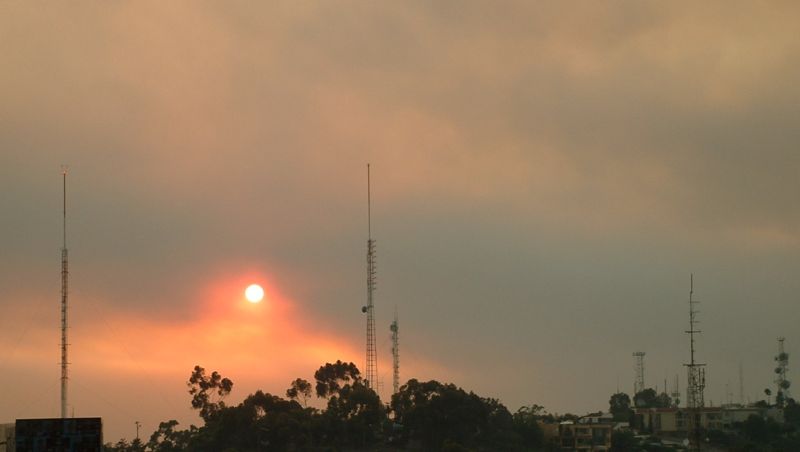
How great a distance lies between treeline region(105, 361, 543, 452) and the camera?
14200 centimetres

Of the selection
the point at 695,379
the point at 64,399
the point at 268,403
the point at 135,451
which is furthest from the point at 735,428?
the point at 64,399

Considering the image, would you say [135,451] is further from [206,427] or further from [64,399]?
[64,399]

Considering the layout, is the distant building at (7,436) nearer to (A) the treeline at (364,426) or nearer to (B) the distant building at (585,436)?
(A) the treeline at (364,426)

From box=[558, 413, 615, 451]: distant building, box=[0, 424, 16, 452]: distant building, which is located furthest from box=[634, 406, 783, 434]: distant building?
box=[0, 424, 16, 452]: distant building

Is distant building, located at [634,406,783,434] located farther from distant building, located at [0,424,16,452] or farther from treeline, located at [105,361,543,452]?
distant building, located at [0,424,16,452]

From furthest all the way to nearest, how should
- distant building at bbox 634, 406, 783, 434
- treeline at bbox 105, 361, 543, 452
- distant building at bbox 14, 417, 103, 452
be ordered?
1. distant building at bbox 634, 406, 783, 434
2. treeline at bbox 105, 361, 543, 452
3. distant building at bbox 14, 417, 103, 452

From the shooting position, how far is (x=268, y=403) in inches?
5832

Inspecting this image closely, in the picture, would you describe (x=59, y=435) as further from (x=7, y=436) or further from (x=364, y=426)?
(x=364, y=426)

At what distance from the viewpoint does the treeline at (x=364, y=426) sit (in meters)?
142

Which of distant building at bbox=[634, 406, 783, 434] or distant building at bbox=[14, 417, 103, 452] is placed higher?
distant building at bbox=[14, 417, 103, 452]

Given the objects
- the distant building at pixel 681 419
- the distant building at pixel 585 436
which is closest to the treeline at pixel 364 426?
the distant building at pixel 585 436

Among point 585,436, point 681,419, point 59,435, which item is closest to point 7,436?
point 59,435

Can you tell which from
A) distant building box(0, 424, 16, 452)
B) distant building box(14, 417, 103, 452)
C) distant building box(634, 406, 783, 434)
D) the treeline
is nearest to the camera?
distant building box(14, 417, 103, 452)

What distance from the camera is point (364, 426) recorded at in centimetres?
14662
